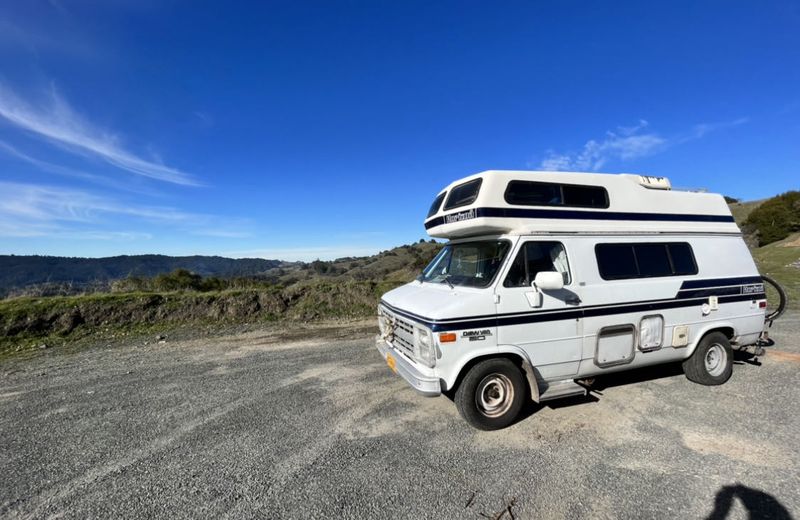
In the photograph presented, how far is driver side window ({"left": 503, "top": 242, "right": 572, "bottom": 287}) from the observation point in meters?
4.80

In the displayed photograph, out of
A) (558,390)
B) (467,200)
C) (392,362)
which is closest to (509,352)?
(558,390)

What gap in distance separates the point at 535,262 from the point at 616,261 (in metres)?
1.39

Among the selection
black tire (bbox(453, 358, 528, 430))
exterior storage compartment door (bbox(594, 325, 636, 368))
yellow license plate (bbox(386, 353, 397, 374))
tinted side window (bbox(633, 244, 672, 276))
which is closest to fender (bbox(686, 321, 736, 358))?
tinted side window (bbox(633, 244, 672, 276))

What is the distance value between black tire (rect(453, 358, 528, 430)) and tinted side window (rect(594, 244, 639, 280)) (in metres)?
1.99

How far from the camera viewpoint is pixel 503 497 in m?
3.40

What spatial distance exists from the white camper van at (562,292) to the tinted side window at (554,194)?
0.06ft

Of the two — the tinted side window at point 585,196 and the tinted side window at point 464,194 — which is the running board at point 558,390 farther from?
the tinted side window at point 464,194

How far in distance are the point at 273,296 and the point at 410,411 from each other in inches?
371

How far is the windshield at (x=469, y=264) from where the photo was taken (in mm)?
4898

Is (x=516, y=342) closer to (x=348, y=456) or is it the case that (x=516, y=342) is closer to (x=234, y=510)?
(x=348, y=456)

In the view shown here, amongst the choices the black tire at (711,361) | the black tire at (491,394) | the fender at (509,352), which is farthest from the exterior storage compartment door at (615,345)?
the black tire at (711,361)

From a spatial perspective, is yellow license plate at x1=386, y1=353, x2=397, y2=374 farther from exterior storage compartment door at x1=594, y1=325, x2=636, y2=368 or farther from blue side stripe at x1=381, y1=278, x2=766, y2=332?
exterior storage compartment door at x1=594, y1=325, x2=636, y2=368

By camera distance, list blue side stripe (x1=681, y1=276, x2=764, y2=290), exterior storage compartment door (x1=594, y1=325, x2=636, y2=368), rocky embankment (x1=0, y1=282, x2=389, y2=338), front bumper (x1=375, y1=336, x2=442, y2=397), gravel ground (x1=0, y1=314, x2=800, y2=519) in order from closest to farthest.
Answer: gravel ground (x1=0, y1=314, x2=800, y2=519) < front bumper (x1=375, y1=336, x2=442, y2=397) < exterior storage compartment door (x1=594, y1=325, x2=636, y2=368) < blue side stripe (x1=681, y1=276, x2=764, y2=290) < rocky embankment (x1=0, y1=282, x2=389, y2=338)

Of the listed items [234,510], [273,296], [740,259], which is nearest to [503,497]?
[234,510]
